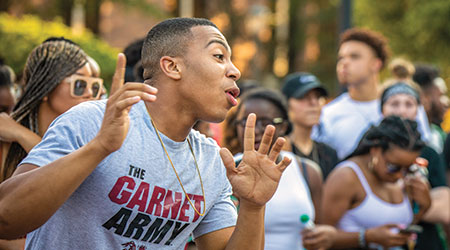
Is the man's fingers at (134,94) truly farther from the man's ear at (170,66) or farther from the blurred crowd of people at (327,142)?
the blurred crowd of people at (327,142)

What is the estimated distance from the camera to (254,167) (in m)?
2.82

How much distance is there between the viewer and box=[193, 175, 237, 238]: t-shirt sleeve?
3016mm

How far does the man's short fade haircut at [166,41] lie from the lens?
9.35 feet

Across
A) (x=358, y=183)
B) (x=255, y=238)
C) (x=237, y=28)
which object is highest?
(x=237, y=28)

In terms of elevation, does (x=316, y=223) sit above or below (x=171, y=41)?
below

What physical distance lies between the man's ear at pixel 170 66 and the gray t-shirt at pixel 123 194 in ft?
0.68

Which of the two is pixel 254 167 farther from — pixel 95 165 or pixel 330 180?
pixel 330 180

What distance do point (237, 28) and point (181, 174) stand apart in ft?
69.4

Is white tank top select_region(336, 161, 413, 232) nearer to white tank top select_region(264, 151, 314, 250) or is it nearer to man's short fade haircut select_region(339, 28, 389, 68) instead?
white tank top select_region(264, 151, 314, 250)

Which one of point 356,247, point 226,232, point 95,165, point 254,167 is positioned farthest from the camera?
point 356,247

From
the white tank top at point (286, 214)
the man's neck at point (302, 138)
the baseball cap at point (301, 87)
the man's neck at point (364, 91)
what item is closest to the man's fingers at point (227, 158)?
the white tank top at point (286, 214)

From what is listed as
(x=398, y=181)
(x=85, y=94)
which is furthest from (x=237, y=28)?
(x=85, y=94)

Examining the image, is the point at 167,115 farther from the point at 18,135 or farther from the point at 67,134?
the point at 18,135

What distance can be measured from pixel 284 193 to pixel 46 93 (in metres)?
1.88
